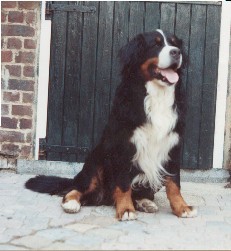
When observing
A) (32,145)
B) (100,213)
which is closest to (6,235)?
(100,213)

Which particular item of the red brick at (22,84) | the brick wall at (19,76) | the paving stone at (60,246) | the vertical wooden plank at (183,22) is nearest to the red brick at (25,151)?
the brick wall at (19,76)

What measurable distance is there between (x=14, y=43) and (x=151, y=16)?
1.33 m

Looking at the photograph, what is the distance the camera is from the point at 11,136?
530 cm

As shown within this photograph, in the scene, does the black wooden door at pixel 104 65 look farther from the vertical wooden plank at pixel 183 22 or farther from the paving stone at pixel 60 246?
the paving stone at pixel 60 246

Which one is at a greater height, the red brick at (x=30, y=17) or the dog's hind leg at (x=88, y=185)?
the red brick at (x=30, y=17)

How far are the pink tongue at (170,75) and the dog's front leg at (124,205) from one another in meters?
0.84

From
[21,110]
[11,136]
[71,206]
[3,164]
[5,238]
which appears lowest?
[5,238]

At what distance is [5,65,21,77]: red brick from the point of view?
522cm

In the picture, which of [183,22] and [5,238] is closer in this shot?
[5,238]

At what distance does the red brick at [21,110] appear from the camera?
17.3 ft

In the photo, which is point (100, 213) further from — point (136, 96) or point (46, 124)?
point (46, 124)

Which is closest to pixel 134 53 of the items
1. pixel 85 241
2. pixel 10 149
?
pixel 85 241

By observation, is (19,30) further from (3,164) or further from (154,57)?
(154,57)

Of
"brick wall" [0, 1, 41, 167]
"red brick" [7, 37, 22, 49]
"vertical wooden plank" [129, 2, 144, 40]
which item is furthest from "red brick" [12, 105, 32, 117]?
"vertical wooden plank" [129, 2, 144, 40]
